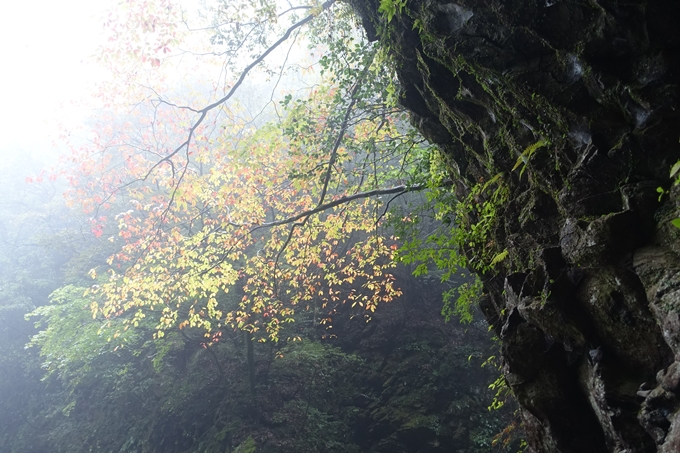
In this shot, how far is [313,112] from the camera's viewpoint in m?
7.89

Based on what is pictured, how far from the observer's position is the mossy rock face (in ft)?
6.98

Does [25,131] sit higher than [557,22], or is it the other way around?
[25,131]

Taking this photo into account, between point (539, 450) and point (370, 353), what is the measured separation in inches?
363

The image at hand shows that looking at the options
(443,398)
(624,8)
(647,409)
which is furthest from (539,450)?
(443,398)

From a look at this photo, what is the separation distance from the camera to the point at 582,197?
2660 mm

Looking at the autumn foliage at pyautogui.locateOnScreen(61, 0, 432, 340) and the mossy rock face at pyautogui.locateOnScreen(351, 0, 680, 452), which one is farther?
the autumn foliage at pyautogui.locateOnScreen(61, 0, 432, 340)

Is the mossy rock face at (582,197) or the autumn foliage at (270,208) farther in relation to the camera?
the autumn foliage at (270,208)

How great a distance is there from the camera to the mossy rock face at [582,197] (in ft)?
6.98

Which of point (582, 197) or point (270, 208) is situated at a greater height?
point (270, 208)

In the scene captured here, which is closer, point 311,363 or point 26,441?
point 311,363

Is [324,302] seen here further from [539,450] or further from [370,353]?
[539,450]

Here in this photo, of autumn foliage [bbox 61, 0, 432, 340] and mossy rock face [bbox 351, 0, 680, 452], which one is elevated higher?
autumn foliage [bbox 61, 0, 432, 340]

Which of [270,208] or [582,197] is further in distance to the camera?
[270,208]

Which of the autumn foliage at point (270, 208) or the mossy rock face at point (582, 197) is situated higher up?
the autumn foliage at point (270, 208)
